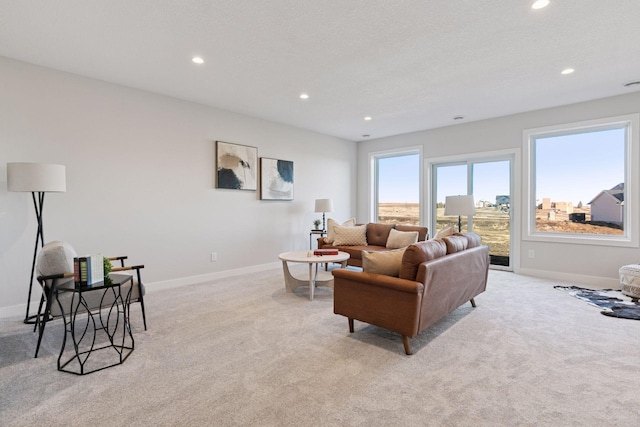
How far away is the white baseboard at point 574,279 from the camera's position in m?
4.36

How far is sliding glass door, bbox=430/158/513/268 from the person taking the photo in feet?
17.8

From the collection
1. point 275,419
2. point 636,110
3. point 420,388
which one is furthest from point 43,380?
point 636,110

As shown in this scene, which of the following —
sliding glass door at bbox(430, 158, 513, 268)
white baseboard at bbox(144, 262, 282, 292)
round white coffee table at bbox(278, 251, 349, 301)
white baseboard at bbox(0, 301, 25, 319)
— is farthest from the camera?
sliding glass door at bbox(430, 158, 513, 268)

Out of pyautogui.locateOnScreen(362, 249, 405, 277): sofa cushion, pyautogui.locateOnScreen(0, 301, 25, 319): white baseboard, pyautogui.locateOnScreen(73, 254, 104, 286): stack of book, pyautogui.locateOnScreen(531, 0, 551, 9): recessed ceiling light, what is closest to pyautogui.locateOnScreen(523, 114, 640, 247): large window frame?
pyautogui.locateOnScreen(531, 0, 551, 9): recessed ceiling light

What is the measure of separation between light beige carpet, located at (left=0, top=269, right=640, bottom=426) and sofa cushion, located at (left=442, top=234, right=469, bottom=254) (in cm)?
72

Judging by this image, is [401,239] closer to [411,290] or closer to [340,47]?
[411,290]

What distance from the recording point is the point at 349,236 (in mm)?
5285

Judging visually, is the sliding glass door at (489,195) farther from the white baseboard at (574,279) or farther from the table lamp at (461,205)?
the table lamp at (461,205)

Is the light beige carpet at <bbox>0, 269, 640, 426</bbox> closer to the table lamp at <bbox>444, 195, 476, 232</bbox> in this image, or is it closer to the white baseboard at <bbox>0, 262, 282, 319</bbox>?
the white baseboard at <bbox>0, 262, 282, 319</bbox>

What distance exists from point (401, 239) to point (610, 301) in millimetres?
2534

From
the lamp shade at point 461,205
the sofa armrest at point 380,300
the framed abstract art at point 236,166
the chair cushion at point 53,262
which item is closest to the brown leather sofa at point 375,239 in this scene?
the lamp shade at point 461,205

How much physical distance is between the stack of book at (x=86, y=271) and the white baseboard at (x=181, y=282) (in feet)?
5.61

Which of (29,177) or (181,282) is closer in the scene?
(29,177)

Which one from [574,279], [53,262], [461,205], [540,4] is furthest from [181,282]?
[574,279]
